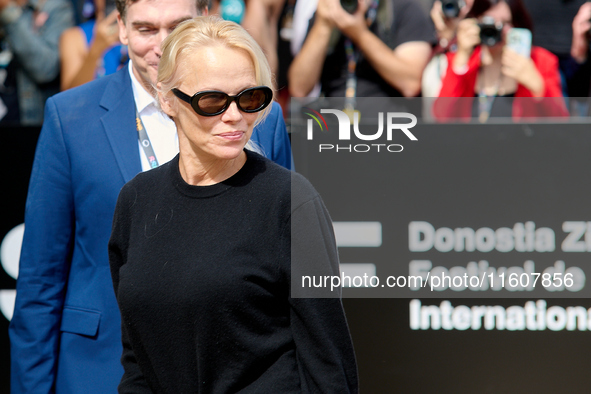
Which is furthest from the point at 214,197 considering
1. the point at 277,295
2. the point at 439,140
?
the point at 439,140

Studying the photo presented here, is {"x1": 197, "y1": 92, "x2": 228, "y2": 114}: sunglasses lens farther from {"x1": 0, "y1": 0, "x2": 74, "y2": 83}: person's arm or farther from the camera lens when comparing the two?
{"x1": 0, "y1": 0, "x2": 74, "y2": 83}: person's arm

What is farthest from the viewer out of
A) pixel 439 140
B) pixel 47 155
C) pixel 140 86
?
pixel 439 140

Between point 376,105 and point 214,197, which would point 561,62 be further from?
point 214,197

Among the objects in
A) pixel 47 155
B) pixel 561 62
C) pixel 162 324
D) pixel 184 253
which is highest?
pixel 561 62

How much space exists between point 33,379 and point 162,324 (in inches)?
28.3

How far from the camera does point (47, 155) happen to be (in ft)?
5.73

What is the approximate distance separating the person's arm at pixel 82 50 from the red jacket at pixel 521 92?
186 cm

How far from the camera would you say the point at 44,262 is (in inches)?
68.0

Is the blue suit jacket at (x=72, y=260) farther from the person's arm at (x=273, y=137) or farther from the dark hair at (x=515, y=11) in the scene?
the dark hair at (x=515, y=11)

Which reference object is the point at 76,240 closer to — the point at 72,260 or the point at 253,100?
the point at 72,260

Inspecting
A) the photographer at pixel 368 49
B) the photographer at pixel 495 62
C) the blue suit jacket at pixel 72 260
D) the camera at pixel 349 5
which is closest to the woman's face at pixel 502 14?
the photographer at pixel 495 62

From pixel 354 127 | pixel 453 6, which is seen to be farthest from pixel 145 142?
pixel 453 6

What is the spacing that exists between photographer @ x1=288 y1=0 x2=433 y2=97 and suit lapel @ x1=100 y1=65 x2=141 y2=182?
171cm

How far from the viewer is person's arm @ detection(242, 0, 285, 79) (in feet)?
11.8
